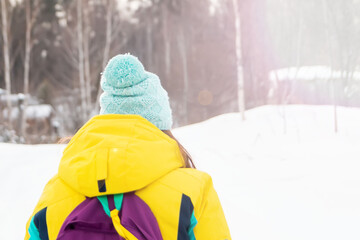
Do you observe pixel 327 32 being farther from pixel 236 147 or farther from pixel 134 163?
pixel 134 163

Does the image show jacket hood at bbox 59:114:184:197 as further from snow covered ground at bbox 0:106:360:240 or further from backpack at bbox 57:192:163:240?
snow covered ground at bbox 0:106:360:240

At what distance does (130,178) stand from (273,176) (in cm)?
381

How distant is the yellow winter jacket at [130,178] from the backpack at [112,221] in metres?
0.03

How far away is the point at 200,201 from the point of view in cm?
85

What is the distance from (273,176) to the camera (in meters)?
4.21

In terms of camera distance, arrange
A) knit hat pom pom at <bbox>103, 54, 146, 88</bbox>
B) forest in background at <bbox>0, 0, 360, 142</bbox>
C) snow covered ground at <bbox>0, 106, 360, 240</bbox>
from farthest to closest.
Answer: forest in background at <bbox>0, 0, 360, 142</bbox>, snow covered ground at <bbox>0, 106, 360, 240</bbox>, knit hat pom pom at <bbox>103, 54, 146, 88</bbox>

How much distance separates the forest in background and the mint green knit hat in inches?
238

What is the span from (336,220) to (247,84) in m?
14.6

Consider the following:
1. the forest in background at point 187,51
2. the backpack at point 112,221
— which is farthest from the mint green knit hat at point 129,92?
the forest in background at point 187,51

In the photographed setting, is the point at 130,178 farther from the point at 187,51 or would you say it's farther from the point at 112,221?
the point at 187,51

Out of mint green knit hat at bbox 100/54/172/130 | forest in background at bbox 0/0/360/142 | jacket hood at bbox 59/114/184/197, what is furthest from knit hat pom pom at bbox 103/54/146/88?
forest in background at bbox 0/0/360/142

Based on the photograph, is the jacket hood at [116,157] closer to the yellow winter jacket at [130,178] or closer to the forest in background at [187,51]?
the yellow winter jacket at [130,178]

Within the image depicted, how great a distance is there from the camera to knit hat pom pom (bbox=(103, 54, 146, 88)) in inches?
36.6

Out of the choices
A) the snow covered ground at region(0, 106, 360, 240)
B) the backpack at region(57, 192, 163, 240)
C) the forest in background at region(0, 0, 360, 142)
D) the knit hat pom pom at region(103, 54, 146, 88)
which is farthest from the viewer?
the forest in background at region(0, 0, 360, 142)
